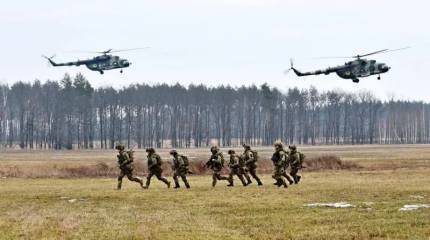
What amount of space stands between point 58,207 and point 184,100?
458 feet

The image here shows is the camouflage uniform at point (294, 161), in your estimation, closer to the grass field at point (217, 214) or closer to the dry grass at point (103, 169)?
the grass field at point (217, 214)

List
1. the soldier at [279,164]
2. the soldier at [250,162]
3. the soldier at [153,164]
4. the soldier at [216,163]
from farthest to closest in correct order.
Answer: the soldier at [250,162]
the soldier at [216,163]
the soldier at [153,164]
the soldier at [279,164]

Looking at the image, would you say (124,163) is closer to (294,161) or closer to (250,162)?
(250,162)

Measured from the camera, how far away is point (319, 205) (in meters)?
21.7

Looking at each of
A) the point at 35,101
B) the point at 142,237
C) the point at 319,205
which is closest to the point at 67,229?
the point at 142,237

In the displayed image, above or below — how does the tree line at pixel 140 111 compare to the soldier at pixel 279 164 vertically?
above

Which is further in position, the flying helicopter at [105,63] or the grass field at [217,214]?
the flying helicopter at [105,63]

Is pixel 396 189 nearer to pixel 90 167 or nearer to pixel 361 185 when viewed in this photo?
pixel 361 185

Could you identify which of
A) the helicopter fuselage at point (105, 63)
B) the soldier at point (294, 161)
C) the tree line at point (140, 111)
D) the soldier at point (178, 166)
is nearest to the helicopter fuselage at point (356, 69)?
the helicopter fuselage at point (105, 63)

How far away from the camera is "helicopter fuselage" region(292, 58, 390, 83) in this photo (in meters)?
61.3

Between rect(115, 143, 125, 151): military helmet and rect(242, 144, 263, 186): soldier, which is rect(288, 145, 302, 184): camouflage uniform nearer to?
rect(242, 144, 263, 186): soldier

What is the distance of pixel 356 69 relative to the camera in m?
61.8

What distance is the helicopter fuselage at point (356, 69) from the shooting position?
201 ft

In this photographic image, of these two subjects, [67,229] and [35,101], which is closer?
[67,229]
